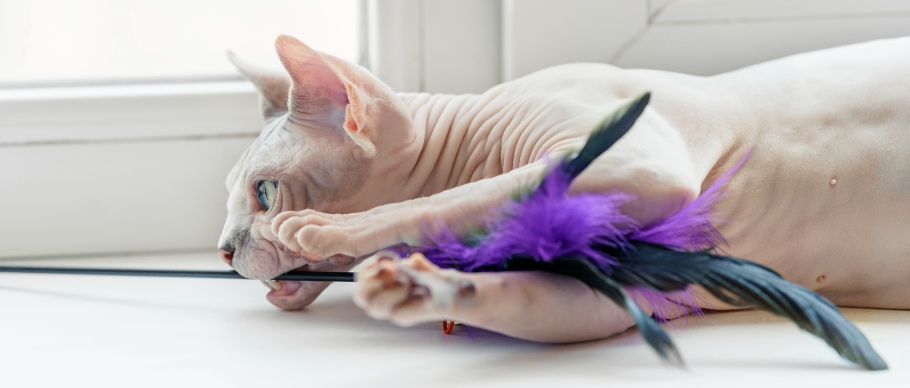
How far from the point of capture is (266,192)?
46.4 inches

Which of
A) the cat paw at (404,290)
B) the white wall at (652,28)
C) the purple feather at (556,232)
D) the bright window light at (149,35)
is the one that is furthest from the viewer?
the bright window light at (149,35)

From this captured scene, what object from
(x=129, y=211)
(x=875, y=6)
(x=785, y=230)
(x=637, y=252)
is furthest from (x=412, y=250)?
(x=875, y=6)

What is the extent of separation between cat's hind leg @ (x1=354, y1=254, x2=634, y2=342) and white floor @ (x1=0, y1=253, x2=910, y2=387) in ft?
0.08

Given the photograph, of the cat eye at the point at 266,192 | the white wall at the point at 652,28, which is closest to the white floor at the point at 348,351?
the cat eye at the point at 266,192

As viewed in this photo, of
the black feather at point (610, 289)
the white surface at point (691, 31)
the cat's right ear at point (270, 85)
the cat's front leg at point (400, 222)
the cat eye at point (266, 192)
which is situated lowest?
the cat eye at point (266, 192)

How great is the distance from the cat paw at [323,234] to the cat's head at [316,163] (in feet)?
0.48

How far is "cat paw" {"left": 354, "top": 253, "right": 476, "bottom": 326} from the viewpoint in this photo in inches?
29.8

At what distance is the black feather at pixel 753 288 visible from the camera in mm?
→ 835

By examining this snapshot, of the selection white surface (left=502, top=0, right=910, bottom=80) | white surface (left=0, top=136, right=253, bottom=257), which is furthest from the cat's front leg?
white surface (left=0, top=136, right=253, bottom=257)

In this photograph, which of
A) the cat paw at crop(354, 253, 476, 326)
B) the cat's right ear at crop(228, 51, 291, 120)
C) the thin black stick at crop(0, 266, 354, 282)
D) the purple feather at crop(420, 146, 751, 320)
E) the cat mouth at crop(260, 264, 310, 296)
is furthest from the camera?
the cat's right ear at crop(228, 51, 291, 120)

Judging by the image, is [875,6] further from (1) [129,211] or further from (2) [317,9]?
(1) [129,211]

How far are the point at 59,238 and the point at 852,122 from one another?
1.25m

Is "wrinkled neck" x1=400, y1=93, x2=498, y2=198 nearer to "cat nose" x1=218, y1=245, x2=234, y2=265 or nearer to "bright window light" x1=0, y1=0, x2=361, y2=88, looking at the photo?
"cat nose" x1=218, y1=245, x2=234, y2=265

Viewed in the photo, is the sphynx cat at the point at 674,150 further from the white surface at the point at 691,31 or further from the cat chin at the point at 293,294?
the white surface at the point at 691,31
